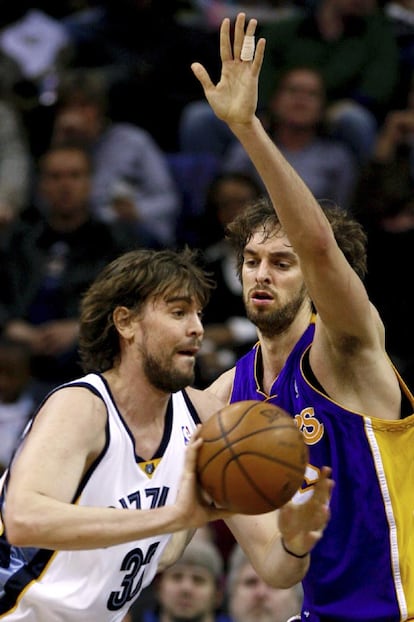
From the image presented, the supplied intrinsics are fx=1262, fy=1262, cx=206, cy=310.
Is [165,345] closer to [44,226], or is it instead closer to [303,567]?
[303,567]

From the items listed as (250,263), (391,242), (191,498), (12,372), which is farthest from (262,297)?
(12,372)

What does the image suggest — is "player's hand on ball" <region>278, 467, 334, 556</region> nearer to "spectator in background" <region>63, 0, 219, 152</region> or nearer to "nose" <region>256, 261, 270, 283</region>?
"nose" <region>256, 261, 270, 283</region>

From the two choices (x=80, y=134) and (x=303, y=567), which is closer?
(x=303, y=567)

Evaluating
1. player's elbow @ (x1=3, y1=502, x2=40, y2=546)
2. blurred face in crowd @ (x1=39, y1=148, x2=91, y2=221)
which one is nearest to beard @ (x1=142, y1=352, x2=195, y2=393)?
player's elbow @ (x1=3, y1=502, x2=40, y2=546)

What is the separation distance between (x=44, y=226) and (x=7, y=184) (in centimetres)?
90

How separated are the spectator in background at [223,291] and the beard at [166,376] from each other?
10.7 feet

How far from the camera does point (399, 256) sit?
27.7 feet

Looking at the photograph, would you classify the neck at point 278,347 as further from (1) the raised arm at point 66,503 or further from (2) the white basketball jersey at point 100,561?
(1) the raised arm at point 66,503

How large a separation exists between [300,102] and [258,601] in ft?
14.7

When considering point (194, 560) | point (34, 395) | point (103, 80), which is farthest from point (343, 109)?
point (194, 560)

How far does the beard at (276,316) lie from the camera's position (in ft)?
17.1

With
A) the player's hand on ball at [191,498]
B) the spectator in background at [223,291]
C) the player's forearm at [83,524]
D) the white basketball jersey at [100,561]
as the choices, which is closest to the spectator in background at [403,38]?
the spectator in background at [223,291]

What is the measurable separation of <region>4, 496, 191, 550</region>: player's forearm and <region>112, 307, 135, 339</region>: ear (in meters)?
0.98

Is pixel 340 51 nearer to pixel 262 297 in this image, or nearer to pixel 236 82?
pixel 262 297
